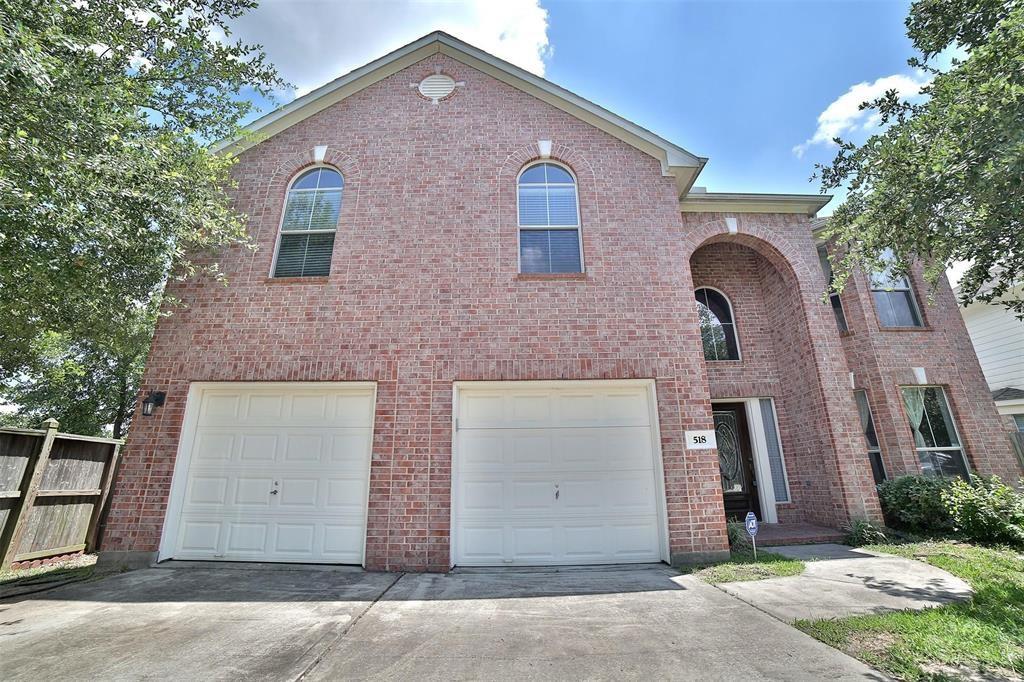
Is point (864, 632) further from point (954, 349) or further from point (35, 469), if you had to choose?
point (35, 469)

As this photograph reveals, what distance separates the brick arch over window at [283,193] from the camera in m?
7.25

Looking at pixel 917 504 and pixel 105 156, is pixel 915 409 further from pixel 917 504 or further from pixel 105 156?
pixel 105 156

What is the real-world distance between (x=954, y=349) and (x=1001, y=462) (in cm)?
226

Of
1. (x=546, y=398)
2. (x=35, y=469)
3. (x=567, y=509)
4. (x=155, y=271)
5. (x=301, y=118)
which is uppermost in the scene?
(x=301, y=118)

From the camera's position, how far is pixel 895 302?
371 inches

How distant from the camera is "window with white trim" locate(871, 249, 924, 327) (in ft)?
30.4

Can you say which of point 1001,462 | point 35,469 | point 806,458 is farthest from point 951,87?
point 35,469

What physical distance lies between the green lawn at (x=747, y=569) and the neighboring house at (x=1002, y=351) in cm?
1171

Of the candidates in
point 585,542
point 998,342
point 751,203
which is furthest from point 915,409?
point 998,342

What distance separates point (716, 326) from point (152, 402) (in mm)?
10354

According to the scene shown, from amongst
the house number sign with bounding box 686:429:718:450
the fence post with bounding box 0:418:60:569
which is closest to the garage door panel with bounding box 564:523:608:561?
the house number sign with bounding box 686:429:718:450

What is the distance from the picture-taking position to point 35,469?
633 centimetres

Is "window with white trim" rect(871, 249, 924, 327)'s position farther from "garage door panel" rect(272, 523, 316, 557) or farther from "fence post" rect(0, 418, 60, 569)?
"fence post" rect(0, 418, 60, 569)

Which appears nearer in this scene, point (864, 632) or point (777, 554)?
point (864, 632)
